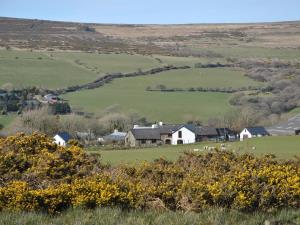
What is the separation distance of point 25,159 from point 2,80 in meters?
57.6

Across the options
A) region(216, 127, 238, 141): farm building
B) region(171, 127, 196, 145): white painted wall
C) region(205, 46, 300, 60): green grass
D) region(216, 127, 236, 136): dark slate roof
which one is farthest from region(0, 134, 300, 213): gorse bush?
region(205, 46, 300, 60): green grass

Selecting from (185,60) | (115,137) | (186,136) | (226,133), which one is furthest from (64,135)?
(185,60)

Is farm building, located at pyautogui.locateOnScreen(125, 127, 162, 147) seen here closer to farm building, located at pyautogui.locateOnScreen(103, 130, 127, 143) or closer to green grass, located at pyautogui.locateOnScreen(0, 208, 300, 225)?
farm building, located at pyautogui.locateOnScreen(103, 130, 127, 143)

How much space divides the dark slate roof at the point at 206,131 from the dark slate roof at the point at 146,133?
474cm

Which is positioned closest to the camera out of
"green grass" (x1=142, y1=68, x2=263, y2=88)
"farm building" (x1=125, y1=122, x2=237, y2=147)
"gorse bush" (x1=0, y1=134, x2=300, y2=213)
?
"gorse bush" (x1=0, y1=134, x2=300, y2=213)

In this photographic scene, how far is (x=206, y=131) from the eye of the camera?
6306 cm

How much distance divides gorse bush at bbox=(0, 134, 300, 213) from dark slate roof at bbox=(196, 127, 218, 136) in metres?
47.9

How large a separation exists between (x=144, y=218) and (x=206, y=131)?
53380mm

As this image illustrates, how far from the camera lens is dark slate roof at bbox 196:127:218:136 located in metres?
→ 62.3

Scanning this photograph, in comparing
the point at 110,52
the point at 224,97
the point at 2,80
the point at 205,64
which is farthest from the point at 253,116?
the point at 110,52

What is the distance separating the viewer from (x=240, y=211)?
10.9 m

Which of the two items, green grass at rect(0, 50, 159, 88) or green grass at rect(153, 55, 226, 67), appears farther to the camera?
green grass at rect(153, 55, 226, 67)

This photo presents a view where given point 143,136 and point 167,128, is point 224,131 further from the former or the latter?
point 143,136

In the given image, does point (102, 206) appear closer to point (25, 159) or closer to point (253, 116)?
point (25, 159)
